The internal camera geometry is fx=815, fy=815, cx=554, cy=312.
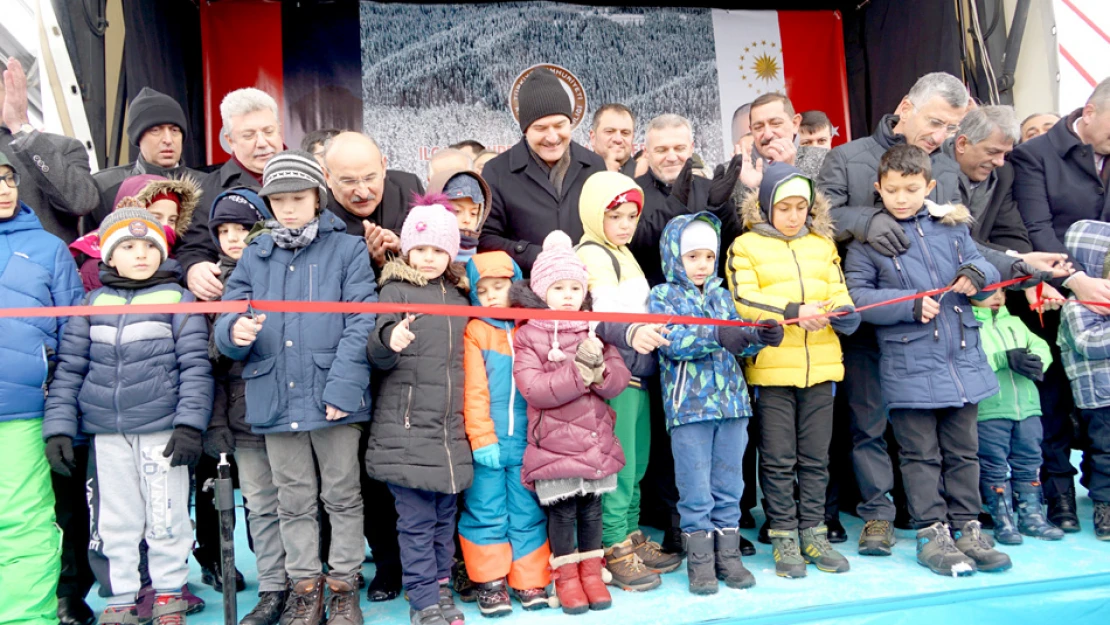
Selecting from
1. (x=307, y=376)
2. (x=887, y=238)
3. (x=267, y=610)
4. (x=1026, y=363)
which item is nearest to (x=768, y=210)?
(x=887, y=238)

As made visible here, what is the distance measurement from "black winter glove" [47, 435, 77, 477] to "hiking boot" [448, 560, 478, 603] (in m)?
1.27

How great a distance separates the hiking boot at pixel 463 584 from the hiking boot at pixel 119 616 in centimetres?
94

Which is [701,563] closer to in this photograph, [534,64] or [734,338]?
[734,338]

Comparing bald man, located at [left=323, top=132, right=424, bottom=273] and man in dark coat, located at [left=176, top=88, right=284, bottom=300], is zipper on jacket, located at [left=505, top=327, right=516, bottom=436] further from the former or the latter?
man in dark coat, located at [left=176, top=88, right=284, bottom=300]

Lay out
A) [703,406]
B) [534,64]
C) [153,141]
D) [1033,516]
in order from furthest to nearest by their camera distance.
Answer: [534,64], [153,141], [1033,516], [703,406]

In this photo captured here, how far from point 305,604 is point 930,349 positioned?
264 centimetres

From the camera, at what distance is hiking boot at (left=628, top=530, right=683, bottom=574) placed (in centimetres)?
335

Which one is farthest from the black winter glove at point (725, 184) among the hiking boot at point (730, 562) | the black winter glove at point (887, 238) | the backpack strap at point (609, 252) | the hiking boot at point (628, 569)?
the hiking boot at point (628, 569)

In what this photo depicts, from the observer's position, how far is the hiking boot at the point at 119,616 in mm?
2822

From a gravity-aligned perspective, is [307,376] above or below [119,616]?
above

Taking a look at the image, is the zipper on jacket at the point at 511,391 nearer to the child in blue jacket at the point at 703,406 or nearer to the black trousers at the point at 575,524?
the black trousers at the point at 575,524

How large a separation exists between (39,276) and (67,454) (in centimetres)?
67

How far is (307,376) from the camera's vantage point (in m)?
2.84

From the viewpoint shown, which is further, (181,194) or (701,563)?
(181,194)
